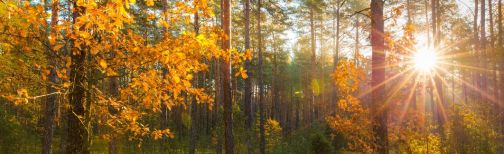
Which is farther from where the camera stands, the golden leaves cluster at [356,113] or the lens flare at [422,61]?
the lens flare at [422,61]

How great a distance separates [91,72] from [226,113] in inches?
192

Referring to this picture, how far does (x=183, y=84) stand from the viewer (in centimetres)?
333

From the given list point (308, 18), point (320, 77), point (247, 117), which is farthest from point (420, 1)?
point (247, 117)

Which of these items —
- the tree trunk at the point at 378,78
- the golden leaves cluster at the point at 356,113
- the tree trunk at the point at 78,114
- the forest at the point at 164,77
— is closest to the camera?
the forest at the point at 164,77

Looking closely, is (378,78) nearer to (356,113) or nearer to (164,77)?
(356,113)

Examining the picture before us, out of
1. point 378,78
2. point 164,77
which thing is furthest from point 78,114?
point 378,78

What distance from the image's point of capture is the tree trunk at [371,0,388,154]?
→ 738 cm

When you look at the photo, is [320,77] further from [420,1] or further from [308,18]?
[420,1]

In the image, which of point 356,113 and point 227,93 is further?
point 227,93

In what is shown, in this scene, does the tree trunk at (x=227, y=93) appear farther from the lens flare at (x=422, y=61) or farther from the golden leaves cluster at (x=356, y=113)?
the lens flare at (x=422, y=61)

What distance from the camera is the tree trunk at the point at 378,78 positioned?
738 cm

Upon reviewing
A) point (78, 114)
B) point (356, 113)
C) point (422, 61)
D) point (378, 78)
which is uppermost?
point (422, 61)

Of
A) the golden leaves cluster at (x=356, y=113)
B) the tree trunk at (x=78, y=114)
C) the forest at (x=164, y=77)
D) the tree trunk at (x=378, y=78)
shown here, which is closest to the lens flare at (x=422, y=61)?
the forest at (x=164, y=77)

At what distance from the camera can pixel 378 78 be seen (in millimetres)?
7605
